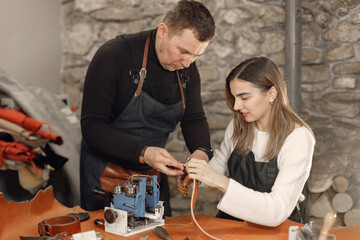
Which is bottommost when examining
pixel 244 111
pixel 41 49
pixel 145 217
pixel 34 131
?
pixel 145 217

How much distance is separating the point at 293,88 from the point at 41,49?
250 cm

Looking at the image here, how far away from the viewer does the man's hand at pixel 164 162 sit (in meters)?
2.18

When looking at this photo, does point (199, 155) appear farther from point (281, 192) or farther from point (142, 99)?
point (281, 192)

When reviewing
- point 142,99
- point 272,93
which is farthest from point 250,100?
point 142,99

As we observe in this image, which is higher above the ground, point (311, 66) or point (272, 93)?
point (311, 66)

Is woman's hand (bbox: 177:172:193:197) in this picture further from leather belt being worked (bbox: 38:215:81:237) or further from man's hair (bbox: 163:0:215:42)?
man's hair (bbox: 163:0:215:42)

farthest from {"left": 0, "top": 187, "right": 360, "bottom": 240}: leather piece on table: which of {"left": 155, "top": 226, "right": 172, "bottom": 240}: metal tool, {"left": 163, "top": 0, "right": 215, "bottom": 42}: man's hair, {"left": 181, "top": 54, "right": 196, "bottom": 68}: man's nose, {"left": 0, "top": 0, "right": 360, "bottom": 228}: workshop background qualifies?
{"left": 0, "top": 0, "right": 360, "bottom": 228}: workshop background

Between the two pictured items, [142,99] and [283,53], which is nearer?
[142,99]

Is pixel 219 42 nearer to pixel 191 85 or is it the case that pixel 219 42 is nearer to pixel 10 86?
pixel 191 85

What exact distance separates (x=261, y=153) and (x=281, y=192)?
1.16ft

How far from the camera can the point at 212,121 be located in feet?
13.4

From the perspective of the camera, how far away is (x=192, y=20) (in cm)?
226

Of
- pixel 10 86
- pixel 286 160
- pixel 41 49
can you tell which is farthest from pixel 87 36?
pixel 286 160

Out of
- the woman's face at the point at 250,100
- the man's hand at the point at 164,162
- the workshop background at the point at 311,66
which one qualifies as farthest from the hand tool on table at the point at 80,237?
the workshop background at the point at 311,66
